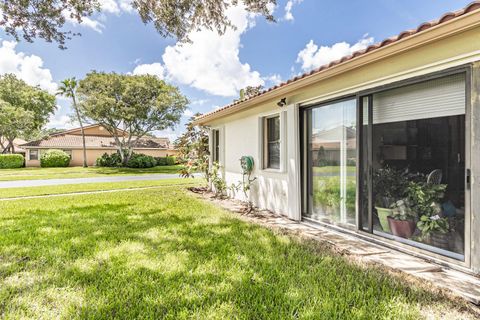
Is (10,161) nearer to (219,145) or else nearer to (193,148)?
(193,148)

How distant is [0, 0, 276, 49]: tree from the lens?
643 centimetres

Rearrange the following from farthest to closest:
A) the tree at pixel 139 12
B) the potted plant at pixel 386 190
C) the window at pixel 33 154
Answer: the window at pixel 33 154 → the tree at pixel 139 12 → the potted plant at pixel 386 190

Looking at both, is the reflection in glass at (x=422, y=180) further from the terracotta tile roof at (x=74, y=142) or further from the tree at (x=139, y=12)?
the terracotta tile roof at (x=74, y=142)

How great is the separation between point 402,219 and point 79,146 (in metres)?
37.8

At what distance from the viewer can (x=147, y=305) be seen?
2646 mm

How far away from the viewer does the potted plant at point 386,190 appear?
163 inches

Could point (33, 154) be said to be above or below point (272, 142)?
above

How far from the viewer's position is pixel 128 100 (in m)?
25.4

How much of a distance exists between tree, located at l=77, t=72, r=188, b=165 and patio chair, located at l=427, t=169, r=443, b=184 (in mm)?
25173

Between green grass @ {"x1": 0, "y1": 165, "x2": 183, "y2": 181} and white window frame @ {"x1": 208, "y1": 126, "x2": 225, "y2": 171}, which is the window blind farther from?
green grass @ {"x1": 0, "y1": 165, "x2": 183, "y2": 181}

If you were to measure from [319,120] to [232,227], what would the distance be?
9.81 ft

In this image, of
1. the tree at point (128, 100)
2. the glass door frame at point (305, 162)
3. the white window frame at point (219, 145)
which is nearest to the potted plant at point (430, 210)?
the glass door frame at point (305, 162)

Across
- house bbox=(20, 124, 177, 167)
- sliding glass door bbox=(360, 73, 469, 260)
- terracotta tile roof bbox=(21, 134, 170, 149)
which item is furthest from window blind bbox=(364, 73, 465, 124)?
terracotta tile roof bbox=(21, 134, 170, 149)

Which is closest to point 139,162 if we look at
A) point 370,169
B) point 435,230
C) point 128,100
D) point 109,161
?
point 109,161
